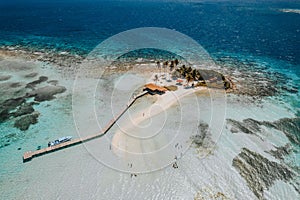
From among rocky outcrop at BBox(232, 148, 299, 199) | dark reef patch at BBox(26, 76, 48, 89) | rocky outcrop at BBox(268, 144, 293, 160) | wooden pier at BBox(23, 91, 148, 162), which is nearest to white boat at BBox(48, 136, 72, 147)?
wooden pier at BBox(23, 91, 148, 162)

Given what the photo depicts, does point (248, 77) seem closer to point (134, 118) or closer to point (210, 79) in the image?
point (210, 79)

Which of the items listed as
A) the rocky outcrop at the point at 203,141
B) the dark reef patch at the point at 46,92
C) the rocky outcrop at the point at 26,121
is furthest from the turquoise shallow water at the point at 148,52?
the rocky outcrop at the point at 203,141

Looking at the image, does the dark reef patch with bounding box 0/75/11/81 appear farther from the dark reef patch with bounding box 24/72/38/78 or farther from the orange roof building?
the orange roof building

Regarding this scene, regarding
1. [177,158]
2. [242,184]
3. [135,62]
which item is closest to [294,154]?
[242,184]

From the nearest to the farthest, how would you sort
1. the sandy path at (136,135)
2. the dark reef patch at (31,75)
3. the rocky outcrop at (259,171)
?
the rocky outcrop at (259,171), the sandy path at (136,135), the dark reef patch at (31,75)

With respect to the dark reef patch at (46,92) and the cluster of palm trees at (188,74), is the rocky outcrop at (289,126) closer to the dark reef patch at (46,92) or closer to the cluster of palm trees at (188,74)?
the cluster of palm trees at (188,74)
